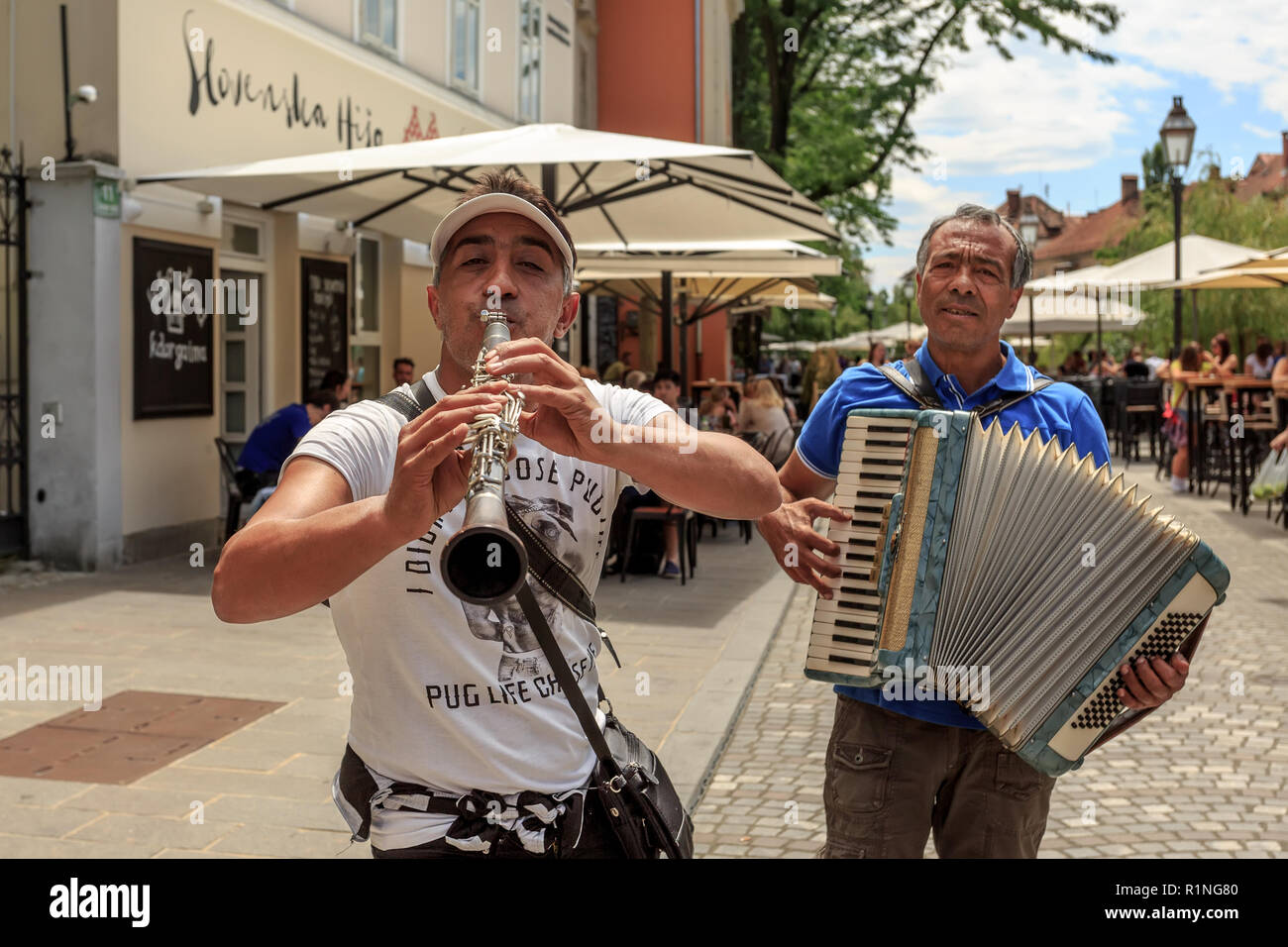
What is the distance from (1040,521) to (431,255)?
136 cm

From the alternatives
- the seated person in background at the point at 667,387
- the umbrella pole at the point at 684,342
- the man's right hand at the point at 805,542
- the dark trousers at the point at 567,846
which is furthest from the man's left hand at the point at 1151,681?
the umbrella pole at the point at 684,342

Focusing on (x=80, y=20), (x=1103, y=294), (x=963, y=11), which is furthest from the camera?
(x=1103, y=294)

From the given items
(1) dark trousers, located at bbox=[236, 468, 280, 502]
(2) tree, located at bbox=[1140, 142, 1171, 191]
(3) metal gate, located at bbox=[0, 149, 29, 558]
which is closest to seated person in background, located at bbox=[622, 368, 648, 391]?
(1) dark trousers, located at bbox=[236, 468, 280, 502]

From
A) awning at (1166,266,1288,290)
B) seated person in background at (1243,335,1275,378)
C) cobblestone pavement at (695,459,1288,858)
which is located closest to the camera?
cobblestone pavement at (695,459,1288,858)

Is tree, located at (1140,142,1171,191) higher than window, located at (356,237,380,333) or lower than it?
higher

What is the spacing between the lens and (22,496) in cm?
1021

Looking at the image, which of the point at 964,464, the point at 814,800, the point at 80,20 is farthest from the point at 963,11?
the point at 964,464

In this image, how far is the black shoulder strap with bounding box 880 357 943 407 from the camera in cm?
307

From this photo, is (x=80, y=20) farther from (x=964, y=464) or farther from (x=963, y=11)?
(x=963, y=11)

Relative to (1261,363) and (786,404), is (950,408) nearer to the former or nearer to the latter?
(786,404)

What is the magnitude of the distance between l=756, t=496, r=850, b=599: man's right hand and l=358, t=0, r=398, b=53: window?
1242cm

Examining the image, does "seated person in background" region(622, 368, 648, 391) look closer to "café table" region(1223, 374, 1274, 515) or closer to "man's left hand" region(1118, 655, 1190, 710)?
"café table" region(1223, 374, 1274, 515)

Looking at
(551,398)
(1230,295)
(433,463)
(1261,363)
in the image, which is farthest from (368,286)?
(1230,295)

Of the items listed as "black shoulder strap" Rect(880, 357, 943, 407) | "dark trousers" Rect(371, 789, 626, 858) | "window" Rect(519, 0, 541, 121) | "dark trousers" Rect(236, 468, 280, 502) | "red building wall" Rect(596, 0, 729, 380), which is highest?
"red building wall" Rect(596, 0, 729, 380)
